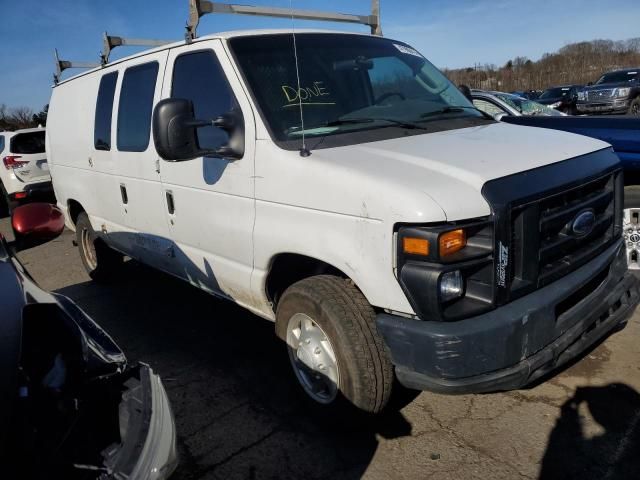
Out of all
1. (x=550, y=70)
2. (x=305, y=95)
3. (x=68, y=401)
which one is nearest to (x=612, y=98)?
(x=305, y=95)

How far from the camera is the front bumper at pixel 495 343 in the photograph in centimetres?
232

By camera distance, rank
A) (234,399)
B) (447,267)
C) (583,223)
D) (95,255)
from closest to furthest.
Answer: (447,267) < (583,223) < (234,399) < (95,255)

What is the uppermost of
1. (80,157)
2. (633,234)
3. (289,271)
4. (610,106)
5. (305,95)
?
(305,95)

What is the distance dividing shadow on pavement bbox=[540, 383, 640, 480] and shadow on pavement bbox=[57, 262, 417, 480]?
79 cm

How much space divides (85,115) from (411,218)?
13.7ft

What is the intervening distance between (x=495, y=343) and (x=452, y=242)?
1.58ft

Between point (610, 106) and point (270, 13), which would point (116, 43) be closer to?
point (270, 13)

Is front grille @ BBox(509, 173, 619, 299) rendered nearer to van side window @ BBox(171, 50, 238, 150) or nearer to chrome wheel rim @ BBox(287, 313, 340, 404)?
chrome wheel rim @ BBox(287, 313, 340, 404)

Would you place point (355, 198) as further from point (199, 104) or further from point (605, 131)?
point (605, 131)

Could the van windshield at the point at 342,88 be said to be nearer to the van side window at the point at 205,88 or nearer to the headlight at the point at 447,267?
the van side window at the point at 205,88

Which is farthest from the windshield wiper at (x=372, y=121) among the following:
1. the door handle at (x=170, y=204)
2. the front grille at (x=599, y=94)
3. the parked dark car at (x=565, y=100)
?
the front grille at (x=599, y=94)

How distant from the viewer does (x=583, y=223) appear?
9.06 ft

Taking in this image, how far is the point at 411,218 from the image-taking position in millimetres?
2268

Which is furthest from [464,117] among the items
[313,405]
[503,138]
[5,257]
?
[5,257]
